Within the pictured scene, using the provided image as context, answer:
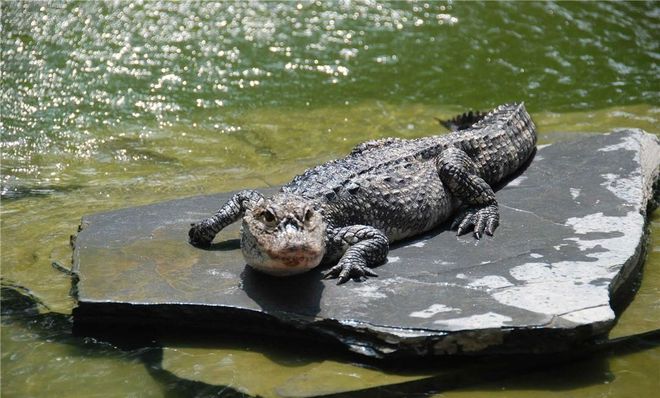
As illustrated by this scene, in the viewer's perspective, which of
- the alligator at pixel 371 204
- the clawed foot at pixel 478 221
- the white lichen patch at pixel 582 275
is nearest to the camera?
the white lichen patch at pixel 582 275

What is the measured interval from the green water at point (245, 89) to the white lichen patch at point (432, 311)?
1.25m

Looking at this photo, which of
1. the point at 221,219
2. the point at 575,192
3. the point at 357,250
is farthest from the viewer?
the point at 575,192

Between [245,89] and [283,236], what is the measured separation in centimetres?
629

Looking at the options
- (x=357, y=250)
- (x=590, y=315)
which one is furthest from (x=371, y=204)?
(x=590, y=315)

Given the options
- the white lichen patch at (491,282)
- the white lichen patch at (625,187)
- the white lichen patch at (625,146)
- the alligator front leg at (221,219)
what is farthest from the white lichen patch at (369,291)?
the white lichen patch at (625,146)

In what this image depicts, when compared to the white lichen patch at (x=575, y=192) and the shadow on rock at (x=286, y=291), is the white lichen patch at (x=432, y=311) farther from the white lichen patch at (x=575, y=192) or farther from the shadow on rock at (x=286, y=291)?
the white lichen patch at (x=575, y=192)

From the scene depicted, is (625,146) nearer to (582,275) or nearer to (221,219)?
(582,275)

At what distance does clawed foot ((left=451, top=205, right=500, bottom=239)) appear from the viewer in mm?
6277

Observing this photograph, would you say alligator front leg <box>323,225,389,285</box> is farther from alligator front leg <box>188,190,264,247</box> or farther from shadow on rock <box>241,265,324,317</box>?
alligator front leg <box>188,190,264,247</box>

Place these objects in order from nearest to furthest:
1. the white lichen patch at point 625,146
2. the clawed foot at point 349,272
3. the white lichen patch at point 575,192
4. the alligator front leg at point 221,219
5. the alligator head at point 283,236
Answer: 1. the alligator head at point 283,236
2. the clawed foot at point 349,272
3. the alligator front leg at point 221,219
4. the white lichen patch at point 575,192
5. the white lichen patch at point 625,146

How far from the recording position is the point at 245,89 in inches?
443

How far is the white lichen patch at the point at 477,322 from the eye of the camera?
4850 millimetres

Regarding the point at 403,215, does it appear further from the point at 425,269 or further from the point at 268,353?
the point at 268,353

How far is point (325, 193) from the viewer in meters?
6.01
